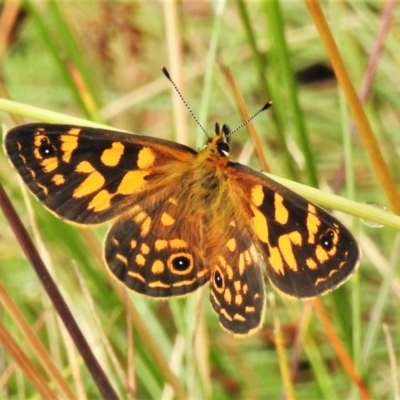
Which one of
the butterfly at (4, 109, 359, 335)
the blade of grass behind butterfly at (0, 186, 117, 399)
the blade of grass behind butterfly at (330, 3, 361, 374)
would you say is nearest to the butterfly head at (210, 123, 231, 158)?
the butterfly at (4, 109, 359, 335)

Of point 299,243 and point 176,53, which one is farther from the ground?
point 176,53

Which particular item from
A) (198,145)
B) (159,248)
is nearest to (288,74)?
(198,145)

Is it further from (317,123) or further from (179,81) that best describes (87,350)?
(317,123)

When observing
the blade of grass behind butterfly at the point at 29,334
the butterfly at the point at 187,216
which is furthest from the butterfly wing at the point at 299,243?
the blade of grass behind butterfly at the point at 29,334

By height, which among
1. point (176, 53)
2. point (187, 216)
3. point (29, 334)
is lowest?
point (29, 334)

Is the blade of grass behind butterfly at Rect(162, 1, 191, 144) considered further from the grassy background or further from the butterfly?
the butterfly

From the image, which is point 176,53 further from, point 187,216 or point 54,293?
point 54,293
